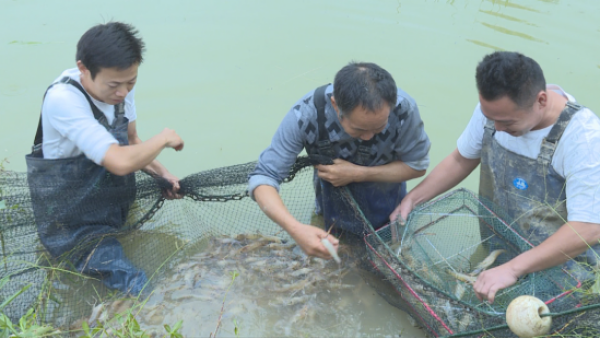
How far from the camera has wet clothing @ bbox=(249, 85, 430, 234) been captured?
3912 millimetres

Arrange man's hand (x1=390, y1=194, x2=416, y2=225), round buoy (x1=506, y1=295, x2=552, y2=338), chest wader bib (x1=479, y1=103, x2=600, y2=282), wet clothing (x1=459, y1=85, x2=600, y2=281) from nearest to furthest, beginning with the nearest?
round buoy (x1=506, y1=295, x2=552, y2=338)
wet clothing (x1=459, y1=85, x2=600, y2=281)
chest wader bib (x1=479, y1=103, x2=600, y2=282)
man's hand (x1=390, y1=194, x2=416, y2=225)

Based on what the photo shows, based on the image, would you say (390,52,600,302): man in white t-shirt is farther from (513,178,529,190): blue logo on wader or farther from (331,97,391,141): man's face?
(331,97,391,141): man's face

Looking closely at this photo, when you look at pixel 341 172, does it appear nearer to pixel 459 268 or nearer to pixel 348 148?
pixel 348 148

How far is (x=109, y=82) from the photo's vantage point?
3.65m

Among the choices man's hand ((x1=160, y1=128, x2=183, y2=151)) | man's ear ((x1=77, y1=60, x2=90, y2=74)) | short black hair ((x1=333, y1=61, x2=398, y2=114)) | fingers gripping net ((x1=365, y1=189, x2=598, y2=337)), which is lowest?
fingers gripping net ((x1=365, y1=189, x2=598, y2=337))

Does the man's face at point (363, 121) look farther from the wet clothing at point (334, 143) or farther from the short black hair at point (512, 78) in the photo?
the short black hair at point (512, 78)

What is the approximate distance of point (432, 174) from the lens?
14.5ft

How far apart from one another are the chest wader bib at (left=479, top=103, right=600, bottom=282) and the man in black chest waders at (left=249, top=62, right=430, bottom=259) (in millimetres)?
511

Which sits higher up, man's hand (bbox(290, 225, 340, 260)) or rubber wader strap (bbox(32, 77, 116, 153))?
rubber wader strap (bbox(32, 77, 116, 153))

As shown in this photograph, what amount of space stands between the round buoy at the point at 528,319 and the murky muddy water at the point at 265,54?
2980mm

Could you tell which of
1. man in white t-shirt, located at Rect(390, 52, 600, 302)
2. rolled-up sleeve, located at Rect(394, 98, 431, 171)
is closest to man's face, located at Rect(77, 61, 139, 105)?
rolled-up sleeve, located at Rect(394, 98, 431, 171)

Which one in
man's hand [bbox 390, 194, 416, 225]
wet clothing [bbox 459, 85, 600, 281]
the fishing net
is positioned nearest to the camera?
wet clothing [bbox 459, 85, 600, 281]

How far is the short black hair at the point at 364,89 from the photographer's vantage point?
341cm

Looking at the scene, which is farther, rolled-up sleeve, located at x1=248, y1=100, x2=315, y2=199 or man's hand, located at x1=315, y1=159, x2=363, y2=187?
man's hand, located at x1=315, y1=159, x2=363, y2=187
